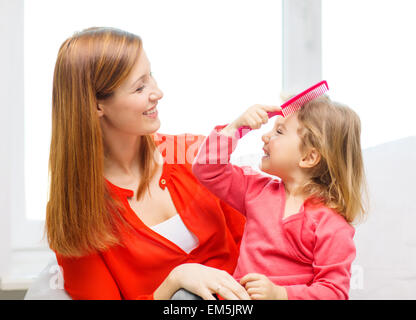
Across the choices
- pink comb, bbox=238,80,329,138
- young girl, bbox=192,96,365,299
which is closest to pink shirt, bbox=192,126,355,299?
young girl, bbox=192,96,365,299

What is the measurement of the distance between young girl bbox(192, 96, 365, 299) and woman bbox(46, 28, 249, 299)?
0.14 m

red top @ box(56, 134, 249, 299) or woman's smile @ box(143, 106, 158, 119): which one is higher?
woman's smile @ box(143, 106, 158, 119)

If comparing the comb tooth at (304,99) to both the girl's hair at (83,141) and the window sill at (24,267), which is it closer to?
the girl's hair at (83,141)

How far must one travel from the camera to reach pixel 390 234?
142 centimetres

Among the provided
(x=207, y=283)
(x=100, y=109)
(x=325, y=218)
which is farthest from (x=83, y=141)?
(x=325, y=218)

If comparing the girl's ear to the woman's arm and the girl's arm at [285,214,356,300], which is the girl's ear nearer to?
the girl's arm at [285,214,356,300]

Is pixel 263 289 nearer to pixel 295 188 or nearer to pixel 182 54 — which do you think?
pixel 295 188

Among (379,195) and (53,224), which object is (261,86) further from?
(53,224)

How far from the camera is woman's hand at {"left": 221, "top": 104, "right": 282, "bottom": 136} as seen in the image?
1.03 metres

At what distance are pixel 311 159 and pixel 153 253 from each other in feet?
1.41

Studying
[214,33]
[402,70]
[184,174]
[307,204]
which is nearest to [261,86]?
[214,33]

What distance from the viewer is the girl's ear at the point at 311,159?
1.04 m

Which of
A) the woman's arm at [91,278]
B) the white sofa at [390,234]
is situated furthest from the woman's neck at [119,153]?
the white sofa at [390,234]
